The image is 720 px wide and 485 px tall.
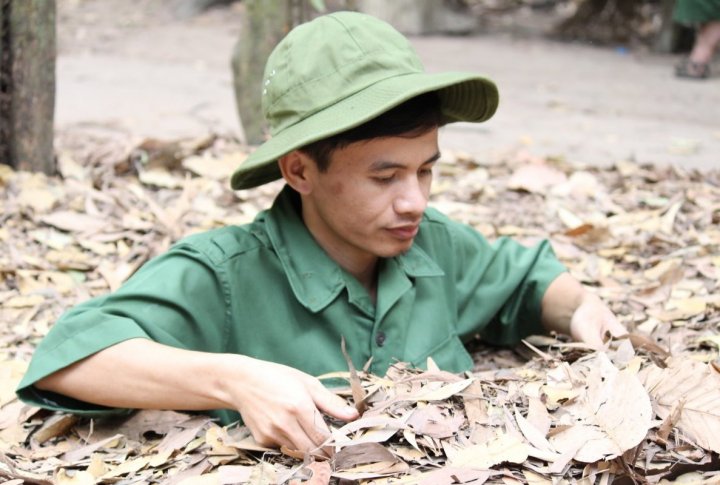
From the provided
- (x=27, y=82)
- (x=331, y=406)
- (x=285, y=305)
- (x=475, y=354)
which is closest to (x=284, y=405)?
(x=331, y=406)

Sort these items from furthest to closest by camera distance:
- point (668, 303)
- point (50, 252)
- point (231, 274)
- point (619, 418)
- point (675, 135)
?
point (675, 135) → point (50, 252) → point (668, 303) → point (231, 274) → point (619, 418)

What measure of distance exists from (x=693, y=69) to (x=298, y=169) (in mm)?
6063

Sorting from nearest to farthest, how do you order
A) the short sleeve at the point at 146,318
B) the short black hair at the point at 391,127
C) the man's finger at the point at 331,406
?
the man's finger at the point at 331,406 < the short sleeve at the point at 146,318 < the short black hair at the point at 391,127

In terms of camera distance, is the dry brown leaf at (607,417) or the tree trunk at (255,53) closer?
the dry brown leaf at (607,417)

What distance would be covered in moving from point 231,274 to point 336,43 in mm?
622

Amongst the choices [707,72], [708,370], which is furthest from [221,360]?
[707,72]

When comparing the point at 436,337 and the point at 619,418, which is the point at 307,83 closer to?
the point at 436,337

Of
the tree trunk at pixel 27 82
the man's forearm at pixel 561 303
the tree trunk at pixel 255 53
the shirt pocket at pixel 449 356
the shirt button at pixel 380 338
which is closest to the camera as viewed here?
the shirt button at pixel 380 338

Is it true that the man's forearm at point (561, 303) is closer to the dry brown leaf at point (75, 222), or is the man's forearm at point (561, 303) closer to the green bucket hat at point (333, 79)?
the green bucket hat at point (333, 79)

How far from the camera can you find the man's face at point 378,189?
2.43 meters

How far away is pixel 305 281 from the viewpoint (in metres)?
2.58

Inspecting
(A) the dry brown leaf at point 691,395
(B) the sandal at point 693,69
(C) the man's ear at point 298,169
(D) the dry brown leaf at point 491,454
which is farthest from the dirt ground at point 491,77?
(D) the dry brown leaf at point 491,454

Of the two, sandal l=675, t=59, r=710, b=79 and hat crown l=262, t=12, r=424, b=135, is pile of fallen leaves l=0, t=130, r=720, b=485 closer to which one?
hat crown l=262, t=12, r=424, b=135

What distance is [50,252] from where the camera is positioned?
12.0 ft
